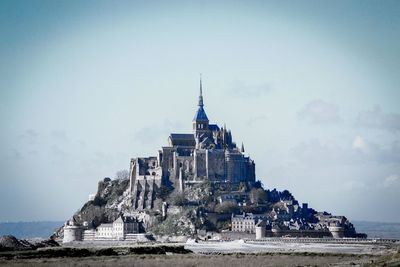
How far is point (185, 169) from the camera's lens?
511 feet

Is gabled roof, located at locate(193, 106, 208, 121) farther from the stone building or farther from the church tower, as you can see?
the stone building

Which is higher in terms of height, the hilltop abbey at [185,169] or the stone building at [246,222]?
the hilltop abbey at [185,169]

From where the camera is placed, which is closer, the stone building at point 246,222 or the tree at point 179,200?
the stone building at point 246,222

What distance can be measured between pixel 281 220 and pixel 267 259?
202 feet

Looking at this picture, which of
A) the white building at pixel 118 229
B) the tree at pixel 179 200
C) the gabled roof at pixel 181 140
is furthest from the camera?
the gabled roof at pixel 181 140

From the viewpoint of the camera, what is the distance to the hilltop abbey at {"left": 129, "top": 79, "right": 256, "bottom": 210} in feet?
509

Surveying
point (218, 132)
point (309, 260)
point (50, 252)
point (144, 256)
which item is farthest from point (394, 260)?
point (218, 132)

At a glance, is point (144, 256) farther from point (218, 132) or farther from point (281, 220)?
point (218, 132)

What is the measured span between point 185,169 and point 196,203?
7543 mm

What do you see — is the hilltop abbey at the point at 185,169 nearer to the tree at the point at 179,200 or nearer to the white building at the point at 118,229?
the tree at the point at 179,200

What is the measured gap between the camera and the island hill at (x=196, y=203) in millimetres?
143500

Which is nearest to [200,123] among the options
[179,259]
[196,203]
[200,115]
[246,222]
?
[200,115]

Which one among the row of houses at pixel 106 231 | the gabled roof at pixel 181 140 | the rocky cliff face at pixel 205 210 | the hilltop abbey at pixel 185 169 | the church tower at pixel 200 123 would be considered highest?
the church tower at pixel 200 123

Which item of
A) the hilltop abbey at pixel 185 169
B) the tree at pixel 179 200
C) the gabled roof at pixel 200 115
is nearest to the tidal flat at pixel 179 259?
the tree at pixel 179 200
